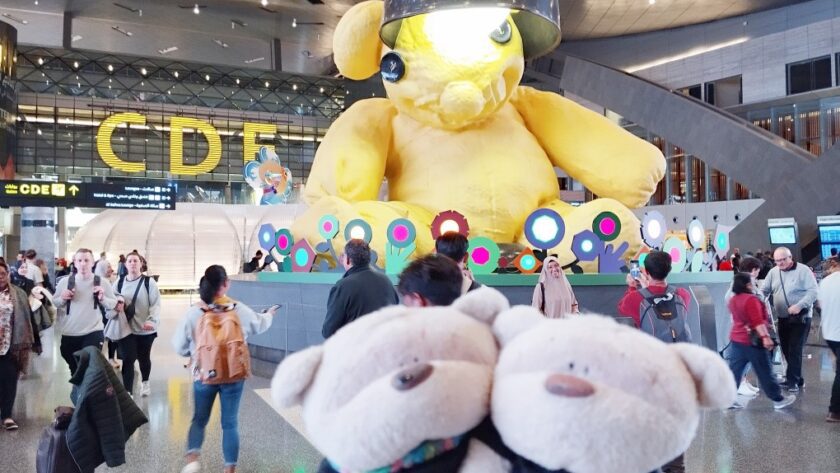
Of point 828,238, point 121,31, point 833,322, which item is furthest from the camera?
point 121,31

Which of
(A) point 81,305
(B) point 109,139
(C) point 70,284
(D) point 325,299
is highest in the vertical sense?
(B) point 109,139

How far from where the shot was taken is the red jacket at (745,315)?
563cm

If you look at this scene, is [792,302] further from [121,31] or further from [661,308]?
[121,31]

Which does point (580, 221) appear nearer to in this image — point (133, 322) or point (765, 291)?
point (765, 291)

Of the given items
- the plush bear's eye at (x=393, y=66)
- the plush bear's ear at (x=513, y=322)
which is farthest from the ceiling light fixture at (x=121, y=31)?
the plush bear's ear at (x=513, y=322)

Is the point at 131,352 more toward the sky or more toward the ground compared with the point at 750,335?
more toward the ground

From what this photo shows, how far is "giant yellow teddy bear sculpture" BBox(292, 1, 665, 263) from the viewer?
6.68 meters

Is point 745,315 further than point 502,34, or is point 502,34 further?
point 502,34

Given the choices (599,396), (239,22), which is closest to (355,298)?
(599,396)

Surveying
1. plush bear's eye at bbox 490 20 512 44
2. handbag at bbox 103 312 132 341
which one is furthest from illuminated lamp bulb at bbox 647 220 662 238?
handbag at bbox 103 312 132 341

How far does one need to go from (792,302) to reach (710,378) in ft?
21.1

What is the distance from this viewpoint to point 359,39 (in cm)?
699

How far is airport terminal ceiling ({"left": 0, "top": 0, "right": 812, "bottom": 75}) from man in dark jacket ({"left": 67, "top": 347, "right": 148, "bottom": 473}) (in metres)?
19.9

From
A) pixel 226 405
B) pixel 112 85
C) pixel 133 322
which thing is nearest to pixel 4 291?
pixel 133 322
